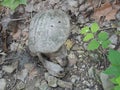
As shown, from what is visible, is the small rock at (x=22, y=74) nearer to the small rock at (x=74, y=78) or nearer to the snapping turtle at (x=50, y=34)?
the snapping turtle at (x=50, y=34)

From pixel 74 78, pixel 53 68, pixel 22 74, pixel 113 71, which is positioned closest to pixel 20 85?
pixel 22 74

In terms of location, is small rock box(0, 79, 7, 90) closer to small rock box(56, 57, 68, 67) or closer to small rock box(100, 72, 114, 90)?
small rock box(56, 57, 68, 67)

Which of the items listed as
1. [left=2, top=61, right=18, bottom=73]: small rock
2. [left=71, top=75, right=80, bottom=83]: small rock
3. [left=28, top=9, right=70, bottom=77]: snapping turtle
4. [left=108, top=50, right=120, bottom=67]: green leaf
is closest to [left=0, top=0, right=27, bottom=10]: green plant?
[left=28, top=9, right=70, bottom=77]: snapping turtle

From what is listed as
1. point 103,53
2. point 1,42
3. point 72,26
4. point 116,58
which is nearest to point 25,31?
point 1,42

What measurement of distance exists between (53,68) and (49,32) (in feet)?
1.07

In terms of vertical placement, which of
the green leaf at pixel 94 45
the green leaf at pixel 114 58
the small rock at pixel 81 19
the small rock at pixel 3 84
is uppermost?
the small rock at pixel 81 19

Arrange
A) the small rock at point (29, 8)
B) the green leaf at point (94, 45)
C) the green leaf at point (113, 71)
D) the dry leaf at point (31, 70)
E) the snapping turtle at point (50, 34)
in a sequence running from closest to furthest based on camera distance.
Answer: the green leaf at point (113, 71)
the green leaf at point (94, 45)
the snapping turtle at point (50, 34)
the dry leaf at point (31, 70)
the small rock at point (29, 8)

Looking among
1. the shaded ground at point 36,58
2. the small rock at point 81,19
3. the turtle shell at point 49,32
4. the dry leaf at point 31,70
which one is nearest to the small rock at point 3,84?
the shaded ground at point 36,58

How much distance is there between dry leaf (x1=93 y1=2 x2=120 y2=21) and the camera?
2863mm

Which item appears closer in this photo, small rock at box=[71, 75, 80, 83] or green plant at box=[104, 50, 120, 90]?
green plant at box=[104, 50, 120, 90]

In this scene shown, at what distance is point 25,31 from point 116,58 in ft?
4.20

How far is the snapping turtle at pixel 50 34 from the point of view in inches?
98.5

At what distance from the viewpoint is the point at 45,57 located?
8.82 feet

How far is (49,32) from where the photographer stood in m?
2.51
